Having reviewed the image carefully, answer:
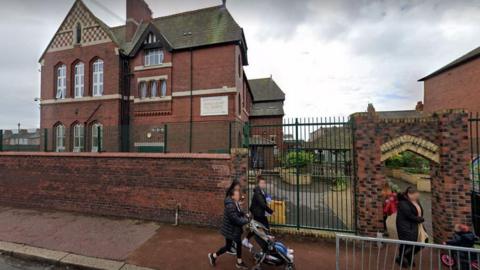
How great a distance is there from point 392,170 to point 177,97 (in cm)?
1902

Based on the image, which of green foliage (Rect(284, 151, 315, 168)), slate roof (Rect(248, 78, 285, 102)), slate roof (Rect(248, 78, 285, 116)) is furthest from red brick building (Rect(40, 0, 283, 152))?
slate roof (Rect(248, 78, 285, 102))

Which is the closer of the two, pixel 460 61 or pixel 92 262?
pixel 92 262

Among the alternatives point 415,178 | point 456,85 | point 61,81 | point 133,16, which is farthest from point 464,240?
point 456,85

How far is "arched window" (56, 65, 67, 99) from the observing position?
17047 mm

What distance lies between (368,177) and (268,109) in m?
23.3

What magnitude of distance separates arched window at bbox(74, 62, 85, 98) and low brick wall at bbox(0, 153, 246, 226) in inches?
391

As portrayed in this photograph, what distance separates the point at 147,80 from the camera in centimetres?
1619

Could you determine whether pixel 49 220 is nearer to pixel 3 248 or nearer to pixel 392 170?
pixel 3 248

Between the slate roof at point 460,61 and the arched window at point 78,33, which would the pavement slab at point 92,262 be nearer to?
the arched window at point 78,33

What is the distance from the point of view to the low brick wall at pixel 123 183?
19.9 ft

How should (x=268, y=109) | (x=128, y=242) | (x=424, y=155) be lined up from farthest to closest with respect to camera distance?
1. (x=268, y=109)
2. (x=128, y=242)
3. (x=424, y=155)

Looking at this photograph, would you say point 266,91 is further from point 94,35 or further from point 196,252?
point 196,252

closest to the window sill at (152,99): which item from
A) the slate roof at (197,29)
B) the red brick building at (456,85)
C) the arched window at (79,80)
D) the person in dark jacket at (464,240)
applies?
the slate roof at (197,29)

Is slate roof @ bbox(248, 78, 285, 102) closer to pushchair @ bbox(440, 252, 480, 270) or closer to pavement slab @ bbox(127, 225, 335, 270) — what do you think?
pavement slab @ bbox(127, 225, 335, 270)
